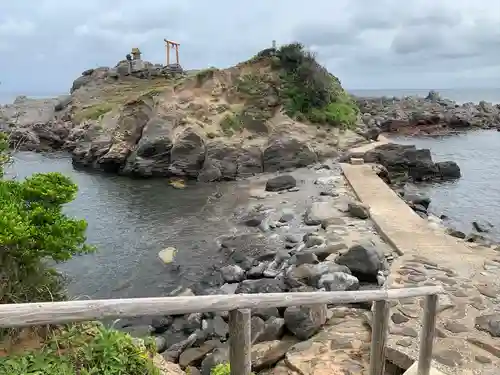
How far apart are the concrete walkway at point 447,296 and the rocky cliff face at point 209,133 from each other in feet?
38.9

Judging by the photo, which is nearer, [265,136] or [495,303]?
[495,303]

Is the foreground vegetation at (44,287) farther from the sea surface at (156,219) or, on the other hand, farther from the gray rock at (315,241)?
the gray rock at (315,241)

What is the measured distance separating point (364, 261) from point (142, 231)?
869cm

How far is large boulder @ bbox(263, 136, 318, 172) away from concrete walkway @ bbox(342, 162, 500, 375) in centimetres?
1097

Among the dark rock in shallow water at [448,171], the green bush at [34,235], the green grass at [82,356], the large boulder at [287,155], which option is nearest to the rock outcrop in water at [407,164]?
the dark rock in shallow water at [448,171]

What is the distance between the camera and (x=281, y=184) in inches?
790

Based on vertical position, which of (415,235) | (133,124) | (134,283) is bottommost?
(134,283)

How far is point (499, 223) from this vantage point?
17.4 metres

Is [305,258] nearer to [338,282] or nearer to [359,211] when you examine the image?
[338,282]

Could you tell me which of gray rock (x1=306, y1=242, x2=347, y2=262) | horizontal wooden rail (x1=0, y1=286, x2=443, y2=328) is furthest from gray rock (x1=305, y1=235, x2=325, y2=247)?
horizontal wooden rail (x1=0, y1=286, x2=443, y2=328)

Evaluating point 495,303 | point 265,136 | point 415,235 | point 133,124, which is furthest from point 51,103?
point 495,303

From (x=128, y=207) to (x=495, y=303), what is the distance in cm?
1513

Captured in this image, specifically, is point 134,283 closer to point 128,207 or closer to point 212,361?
point 212,361

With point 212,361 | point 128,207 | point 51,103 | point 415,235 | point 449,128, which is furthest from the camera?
point 51,103
